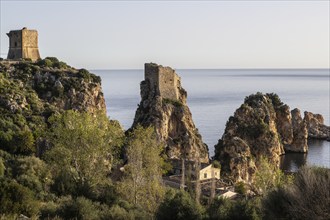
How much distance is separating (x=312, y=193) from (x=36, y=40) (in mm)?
64089

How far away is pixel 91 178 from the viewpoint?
35094 mm

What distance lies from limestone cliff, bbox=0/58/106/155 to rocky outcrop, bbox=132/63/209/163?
7.08 meters

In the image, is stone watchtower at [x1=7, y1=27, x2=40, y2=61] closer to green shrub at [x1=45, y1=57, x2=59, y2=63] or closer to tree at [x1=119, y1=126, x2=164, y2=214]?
green shrub at [x1=45, y1=57, x2=59, y2=63]

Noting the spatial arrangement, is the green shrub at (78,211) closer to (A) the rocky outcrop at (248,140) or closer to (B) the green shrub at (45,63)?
(A) the rocky outcrop at (248,140)

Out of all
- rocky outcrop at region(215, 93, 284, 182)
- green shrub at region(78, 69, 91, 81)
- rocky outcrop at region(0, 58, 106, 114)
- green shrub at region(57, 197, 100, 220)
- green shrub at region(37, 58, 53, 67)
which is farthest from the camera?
green shrub at region(37, 58, 53, 67)

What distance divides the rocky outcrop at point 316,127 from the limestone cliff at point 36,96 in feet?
257

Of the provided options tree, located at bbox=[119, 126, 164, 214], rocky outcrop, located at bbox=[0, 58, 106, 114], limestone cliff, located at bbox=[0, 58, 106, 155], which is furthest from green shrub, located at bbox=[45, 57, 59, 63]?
tree, located at bbox=[119, 126, 164, 214]

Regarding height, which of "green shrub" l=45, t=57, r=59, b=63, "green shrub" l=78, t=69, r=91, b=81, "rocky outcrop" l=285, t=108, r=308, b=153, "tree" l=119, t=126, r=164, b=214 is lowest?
"rocky outcrop" l=285, t=108, r=308, b=153

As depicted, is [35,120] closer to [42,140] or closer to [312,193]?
[42,140]

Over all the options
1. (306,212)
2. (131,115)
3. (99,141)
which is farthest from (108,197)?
(131,115)

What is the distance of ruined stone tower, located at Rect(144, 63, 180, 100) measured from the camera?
6875cm

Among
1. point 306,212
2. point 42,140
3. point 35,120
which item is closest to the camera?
point 306,212

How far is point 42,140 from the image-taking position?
49.1m

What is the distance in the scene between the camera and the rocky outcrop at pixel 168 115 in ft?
218
